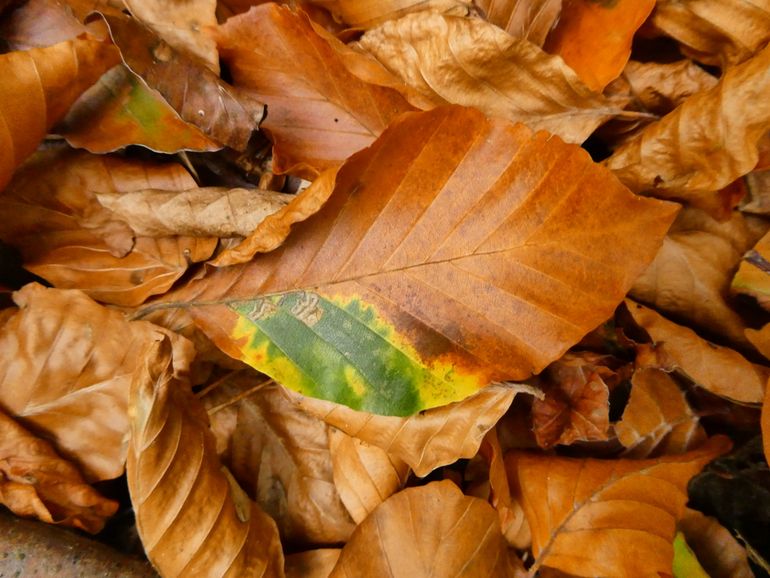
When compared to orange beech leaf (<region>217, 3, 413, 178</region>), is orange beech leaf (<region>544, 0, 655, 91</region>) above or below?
above

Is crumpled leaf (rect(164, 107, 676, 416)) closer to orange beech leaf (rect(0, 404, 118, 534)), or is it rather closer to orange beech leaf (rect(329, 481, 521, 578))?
orange beech leaf (rect(329, 481, 521, 578))

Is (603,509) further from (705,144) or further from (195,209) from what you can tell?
(195,209)

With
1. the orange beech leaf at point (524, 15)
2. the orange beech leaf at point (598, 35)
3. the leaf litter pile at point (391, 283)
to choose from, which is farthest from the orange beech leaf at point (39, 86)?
the orange beech leaf at point (598, 35)

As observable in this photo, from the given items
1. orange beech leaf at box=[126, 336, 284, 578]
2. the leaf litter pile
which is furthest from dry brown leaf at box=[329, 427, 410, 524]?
orange beech leaf at box=[126, 336, 284, 578]

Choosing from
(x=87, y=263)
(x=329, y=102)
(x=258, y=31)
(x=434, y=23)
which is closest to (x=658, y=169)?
(x=434, y=23)

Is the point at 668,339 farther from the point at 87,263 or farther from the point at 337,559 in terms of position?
the point at 87,263

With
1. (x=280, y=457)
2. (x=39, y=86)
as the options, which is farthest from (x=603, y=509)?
(x=39, y=86)

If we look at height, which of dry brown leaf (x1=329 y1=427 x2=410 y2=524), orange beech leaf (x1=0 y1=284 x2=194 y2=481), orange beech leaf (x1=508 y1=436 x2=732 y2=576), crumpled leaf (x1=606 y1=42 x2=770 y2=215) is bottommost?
orange beech leaf (x1=0 y1=284 x2=194 y2=481)
